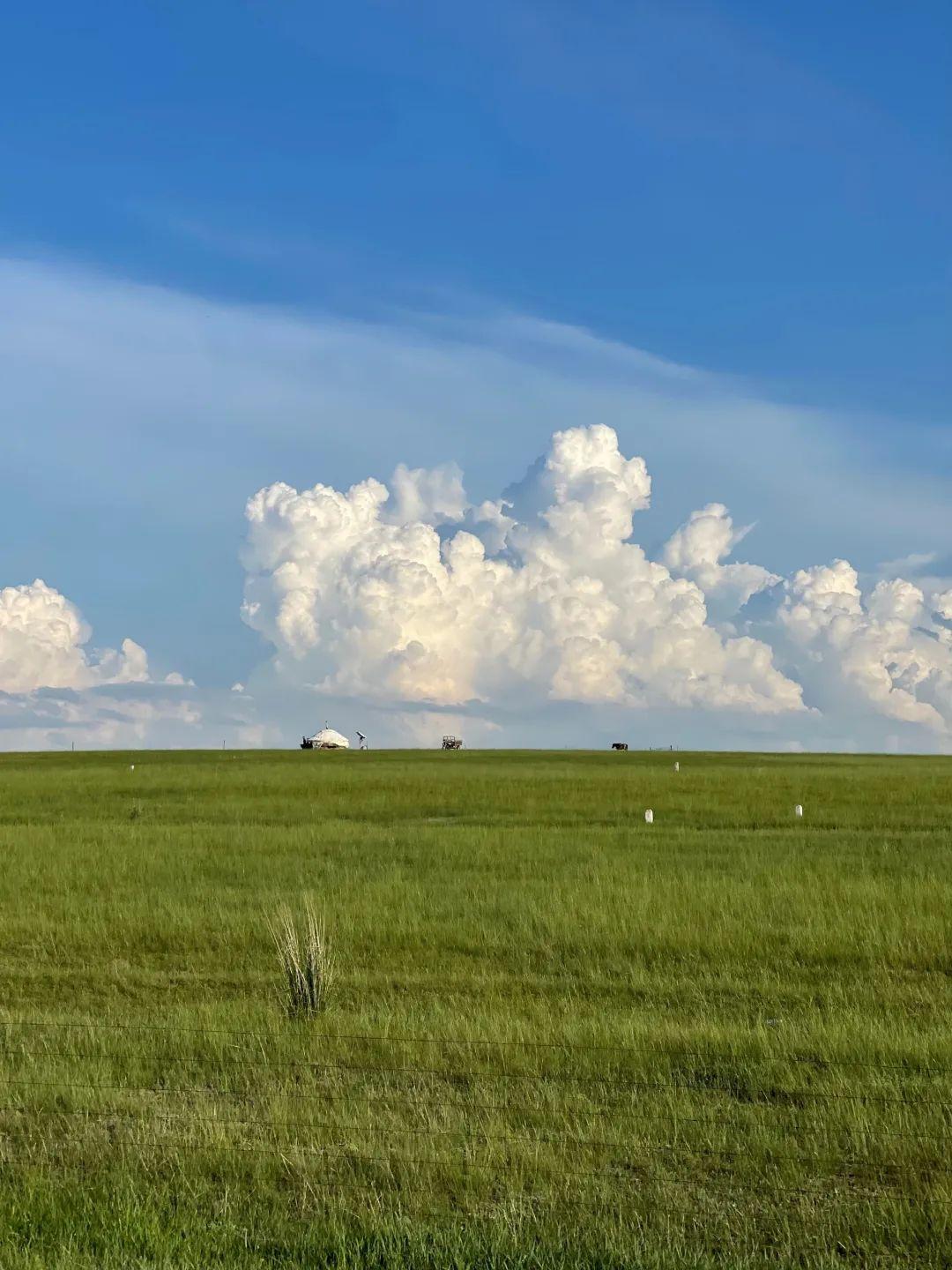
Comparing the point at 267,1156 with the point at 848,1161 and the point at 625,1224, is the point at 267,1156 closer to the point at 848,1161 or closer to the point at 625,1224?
the point at 625,1224

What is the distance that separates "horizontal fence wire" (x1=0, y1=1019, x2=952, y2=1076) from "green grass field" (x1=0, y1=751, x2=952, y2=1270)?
0.17 feet

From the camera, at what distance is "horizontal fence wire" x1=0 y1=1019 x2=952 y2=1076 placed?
39.4 feet

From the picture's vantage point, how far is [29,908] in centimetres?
2448

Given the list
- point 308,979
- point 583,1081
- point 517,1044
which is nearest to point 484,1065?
point 517,1044

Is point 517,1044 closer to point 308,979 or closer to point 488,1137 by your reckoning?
point 488,1137

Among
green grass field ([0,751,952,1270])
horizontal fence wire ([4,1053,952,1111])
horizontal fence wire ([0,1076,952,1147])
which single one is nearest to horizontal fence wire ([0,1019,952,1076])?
green grass field ([0,751,952,1270])

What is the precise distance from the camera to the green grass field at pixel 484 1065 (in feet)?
25.8

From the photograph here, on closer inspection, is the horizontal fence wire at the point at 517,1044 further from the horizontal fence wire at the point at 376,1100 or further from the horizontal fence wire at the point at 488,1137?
the horizontal fence wire at the point at 488,1137

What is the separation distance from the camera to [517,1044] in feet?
41.1

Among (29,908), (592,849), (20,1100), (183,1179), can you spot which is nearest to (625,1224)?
(183,1179)

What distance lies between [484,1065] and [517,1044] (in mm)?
631

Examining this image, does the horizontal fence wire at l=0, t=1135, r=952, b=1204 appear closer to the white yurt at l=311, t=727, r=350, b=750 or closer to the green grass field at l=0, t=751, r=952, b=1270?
the green grass field at l=0, t=751, r=952, b=1270

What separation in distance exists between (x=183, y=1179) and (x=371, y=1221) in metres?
1.61

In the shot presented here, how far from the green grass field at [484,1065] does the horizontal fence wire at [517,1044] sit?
5 centimetres
